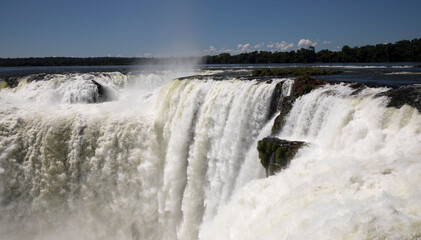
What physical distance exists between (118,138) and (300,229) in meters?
10.1

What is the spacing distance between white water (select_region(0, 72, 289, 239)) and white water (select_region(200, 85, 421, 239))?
189 centimetres

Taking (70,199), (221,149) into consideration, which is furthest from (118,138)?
(221,149)

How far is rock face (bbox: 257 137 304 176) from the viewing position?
7320 millimetres

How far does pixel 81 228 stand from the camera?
13117 mm

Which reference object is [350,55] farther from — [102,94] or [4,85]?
[4,85]

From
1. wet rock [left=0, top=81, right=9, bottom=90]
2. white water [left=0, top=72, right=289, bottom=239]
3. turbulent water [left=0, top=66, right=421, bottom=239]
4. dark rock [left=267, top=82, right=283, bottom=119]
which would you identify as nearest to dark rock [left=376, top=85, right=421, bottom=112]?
turbulent water [left=0, top=66, right=421, bottom=239]

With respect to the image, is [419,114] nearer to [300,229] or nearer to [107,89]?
[300,229]

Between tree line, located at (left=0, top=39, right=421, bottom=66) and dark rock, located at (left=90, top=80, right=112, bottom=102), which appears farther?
tree line, located at (left=0, top=39, right=421, bottom=66)

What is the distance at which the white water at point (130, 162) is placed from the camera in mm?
10422

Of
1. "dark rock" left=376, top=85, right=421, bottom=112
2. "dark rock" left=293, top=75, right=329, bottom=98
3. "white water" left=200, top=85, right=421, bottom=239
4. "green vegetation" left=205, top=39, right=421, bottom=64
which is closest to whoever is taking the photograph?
"white water" left=200, top=85, right=421, bottom=239

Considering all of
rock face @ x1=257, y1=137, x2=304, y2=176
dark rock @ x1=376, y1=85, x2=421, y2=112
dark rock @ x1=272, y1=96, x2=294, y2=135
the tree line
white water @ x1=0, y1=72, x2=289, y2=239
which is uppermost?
the tree line

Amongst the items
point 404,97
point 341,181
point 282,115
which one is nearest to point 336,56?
point 282,115

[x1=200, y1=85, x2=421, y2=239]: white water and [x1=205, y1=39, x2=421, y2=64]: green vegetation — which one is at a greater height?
[x1=205, y1=39, x2=421, y2=64]: green vegetation

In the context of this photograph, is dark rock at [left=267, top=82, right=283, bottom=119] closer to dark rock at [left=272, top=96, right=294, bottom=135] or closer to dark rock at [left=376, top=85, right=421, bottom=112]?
dark rock at [left=272, top=96, right=294, bottom=135]
